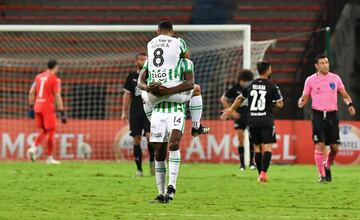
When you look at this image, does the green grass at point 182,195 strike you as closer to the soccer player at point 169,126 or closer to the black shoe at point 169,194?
the black shoe at point 169,194

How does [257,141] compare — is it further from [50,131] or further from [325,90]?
[50,131]

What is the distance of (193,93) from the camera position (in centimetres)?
1251

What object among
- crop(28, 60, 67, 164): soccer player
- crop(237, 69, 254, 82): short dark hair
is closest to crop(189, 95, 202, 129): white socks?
crop(237, 69, 254, 82): short dark hair

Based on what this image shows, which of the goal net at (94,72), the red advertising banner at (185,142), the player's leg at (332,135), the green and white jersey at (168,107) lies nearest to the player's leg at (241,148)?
the goal net at (94,72)

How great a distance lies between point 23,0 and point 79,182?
15258mm

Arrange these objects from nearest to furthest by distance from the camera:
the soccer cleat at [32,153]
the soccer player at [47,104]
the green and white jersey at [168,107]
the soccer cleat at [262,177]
Answer: the green and white jersey at [168,107]
the soccer cleat at [262,177]
the soccer cleat at [32,153]
the soccer player at [47,104]

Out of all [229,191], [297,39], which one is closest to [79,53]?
[297,39]

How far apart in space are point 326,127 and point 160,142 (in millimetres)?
5122

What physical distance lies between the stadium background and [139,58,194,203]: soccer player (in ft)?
38.8

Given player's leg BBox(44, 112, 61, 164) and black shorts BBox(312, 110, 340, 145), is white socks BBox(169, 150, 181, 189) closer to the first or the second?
black shorts BBox(312, 110, 340, 145)

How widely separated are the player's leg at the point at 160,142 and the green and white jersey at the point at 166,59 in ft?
1.42

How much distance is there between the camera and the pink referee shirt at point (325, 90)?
54.0 ft

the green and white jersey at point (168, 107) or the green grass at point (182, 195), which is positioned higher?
the green and white jersey at point (168, 107)

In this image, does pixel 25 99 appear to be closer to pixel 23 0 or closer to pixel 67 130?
pixel 67 130
